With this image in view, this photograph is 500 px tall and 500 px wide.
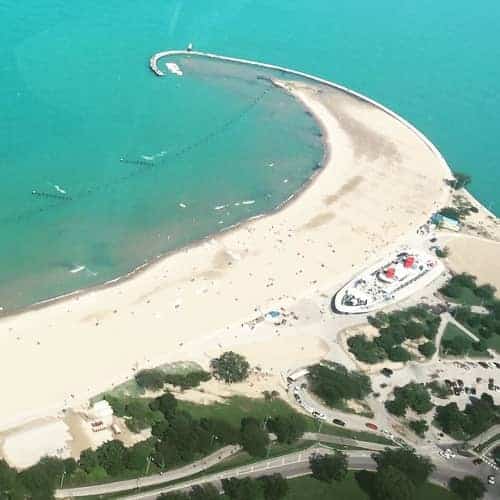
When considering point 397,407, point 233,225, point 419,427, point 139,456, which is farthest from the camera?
point 233,225

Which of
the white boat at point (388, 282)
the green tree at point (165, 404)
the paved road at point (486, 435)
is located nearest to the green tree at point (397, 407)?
the paved road at point (486, 435)

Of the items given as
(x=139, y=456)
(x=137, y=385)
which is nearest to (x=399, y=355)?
(x=137, y=385)

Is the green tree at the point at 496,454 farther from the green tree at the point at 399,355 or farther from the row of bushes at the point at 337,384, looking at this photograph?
the green tree at the point at 399,355

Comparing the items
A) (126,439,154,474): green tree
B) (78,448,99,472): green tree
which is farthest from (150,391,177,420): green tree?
(78,448,99,472): green tree

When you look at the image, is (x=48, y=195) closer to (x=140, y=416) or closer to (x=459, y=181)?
(x=140, y=416)

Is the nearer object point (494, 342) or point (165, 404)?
point (165, 404)

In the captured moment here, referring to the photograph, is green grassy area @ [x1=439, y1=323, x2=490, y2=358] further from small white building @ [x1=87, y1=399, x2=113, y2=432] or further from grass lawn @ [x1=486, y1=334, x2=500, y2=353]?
A: small white building @ [x1=87, y1=399, x2=113, y2=432]
